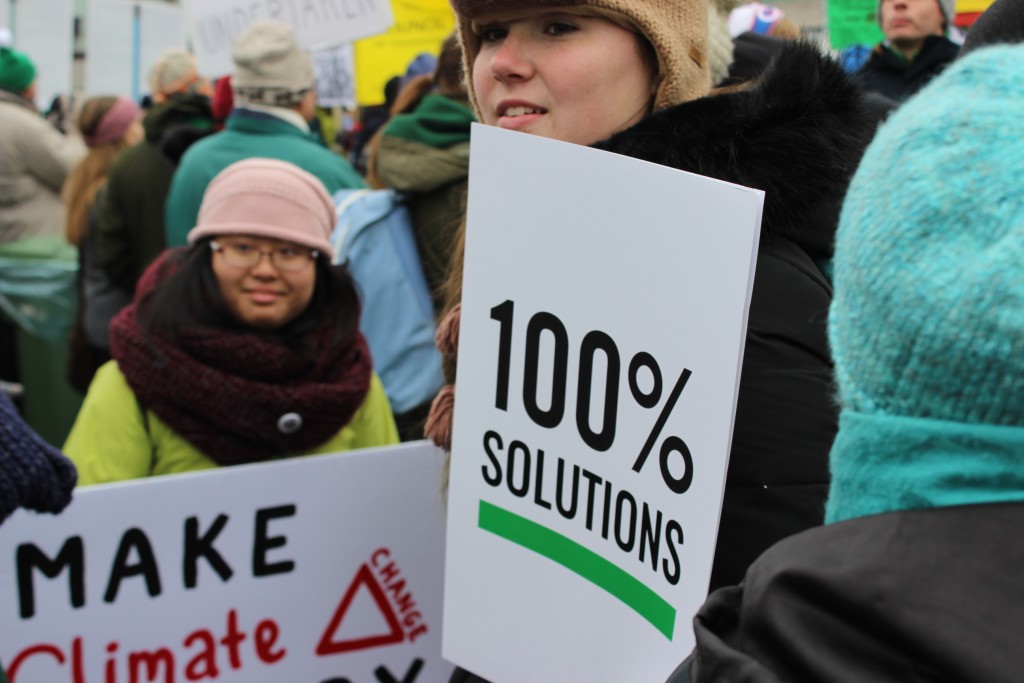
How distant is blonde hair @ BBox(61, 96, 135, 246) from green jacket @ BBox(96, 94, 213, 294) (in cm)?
31

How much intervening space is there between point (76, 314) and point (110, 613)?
11.9 ft

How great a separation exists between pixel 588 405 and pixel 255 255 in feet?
6.15

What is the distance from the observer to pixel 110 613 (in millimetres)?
2709

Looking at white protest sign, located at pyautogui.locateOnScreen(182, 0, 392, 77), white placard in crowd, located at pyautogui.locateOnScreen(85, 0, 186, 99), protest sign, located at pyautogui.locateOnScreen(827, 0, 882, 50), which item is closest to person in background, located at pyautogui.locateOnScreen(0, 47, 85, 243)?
white protest sign, located at pyautogui.locateOnScreen(182, 0, 392, 77)

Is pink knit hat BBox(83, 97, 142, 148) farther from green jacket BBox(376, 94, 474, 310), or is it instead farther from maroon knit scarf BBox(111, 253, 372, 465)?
maroon knit scarf BBox(111, 253, 372, 465)

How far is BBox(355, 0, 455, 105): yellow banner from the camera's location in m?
6.41

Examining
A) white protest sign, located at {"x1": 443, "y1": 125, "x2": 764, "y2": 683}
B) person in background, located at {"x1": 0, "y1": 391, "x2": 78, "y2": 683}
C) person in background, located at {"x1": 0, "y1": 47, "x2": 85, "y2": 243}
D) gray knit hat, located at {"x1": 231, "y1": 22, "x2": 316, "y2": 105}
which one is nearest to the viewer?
white protest sign, located at {"x1": 443, "y1": 125, "x2": 764, "y2": 683}

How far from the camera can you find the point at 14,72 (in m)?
6.98

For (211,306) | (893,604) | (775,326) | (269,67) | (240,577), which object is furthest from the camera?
(269,67)

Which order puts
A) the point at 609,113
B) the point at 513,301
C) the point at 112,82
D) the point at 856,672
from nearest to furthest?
the point at 856,672, the point at 513,301, the point at 609,113, the point at 112,82

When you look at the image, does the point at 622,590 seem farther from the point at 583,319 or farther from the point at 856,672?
the point at 856,672

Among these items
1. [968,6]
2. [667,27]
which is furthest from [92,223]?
[667,27]

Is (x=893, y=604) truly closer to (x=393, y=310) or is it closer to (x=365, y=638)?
(x=365, y=638)

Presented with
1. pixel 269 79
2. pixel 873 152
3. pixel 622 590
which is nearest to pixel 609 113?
pixel 622 590
